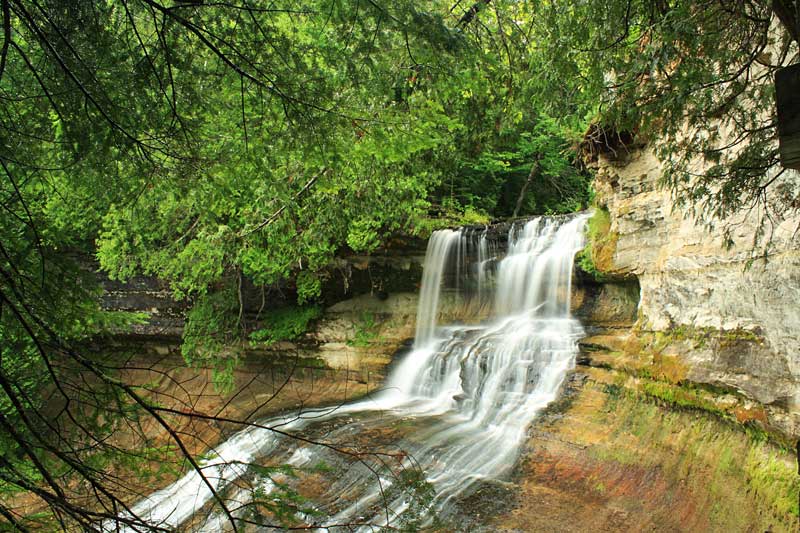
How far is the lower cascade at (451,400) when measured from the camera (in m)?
6.38

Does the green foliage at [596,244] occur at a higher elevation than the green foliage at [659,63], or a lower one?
lower

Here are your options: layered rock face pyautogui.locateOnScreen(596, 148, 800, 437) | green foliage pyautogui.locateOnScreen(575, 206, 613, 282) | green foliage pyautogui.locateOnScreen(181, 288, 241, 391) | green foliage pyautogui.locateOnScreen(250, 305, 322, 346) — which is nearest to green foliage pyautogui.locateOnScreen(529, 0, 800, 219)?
layered rock face pyautogui.locateOnScreen(596, 148, 800, 437)

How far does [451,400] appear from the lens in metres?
9.42

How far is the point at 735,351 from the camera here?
6305 millimetres

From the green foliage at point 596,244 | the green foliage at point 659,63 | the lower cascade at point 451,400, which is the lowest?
the lower cascade at point 451,400

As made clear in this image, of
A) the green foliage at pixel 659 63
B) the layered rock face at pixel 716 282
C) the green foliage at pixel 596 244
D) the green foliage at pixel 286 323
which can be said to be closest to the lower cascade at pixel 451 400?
the green foliage at pixel 596 244

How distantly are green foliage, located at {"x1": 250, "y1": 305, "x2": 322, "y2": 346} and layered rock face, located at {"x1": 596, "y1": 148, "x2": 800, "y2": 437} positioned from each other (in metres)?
7.27

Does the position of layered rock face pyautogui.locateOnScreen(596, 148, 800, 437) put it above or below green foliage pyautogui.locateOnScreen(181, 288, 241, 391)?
above

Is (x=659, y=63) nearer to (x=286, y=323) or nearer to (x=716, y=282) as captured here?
(x=716, y=282)

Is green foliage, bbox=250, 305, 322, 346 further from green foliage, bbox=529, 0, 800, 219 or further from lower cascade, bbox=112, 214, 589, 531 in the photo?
green foliage, bbox=529, 0, 800, 219

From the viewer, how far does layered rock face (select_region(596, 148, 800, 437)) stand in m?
5.54

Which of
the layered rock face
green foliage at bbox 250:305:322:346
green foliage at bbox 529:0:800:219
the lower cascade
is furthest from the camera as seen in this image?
green foliage at bbox 250:305:322:346

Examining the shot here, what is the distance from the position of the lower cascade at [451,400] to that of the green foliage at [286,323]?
2.78 m

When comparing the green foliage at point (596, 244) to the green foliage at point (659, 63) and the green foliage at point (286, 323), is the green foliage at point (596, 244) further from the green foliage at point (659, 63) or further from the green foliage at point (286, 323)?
the green foliage at point (286, 323)
